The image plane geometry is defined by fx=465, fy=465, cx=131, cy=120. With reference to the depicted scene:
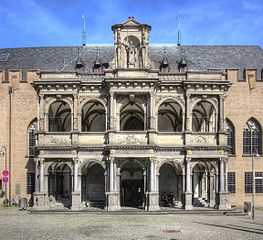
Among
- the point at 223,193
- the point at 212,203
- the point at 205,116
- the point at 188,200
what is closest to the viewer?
the point at 188,200

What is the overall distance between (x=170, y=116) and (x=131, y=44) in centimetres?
803

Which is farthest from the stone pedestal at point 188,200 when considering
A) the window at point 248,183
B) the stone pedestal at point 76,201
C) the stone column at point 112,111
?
the window at point 248,183

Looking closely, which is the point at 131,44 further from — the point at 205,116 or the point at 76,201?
the point at 76,201

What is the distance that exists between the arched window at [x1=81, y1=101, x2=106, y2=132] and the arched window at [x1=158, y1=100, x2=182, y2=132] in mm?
5107

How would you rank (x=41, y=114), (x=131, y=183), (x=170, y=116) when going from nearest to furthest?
(x=41, y=114)
(x=131, y=183)
(x=170, y=116)

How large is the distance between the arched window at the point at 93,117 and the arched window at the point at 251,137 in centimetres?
1258

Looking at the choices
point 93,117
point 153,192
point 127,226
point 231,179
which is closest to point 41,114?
point 93,117

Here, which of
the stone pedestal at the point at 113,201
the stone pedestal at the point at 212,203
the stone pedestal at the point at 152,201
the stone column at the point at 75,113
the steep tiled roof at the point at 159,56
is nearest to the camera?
the stone pedestal at the point at 113,201

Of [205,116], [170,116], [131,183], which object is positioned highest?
[170,116]

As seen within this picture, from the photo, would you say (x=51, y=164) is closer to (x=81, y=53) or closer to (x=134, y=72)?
(x=134, y=72)

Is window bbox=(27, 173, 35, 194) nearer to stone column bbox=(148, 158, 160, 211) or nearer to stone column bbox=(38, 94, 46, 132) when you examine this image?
stone column bbox=(38, 94, 46, 132)

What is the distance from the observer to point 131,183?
3838cm

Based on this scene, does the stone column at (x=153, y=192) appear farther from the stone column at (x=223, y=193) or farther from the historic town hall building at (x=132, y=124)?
the stone column at (x=223, y=193)

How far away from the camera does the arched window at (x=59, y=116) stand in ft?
126
